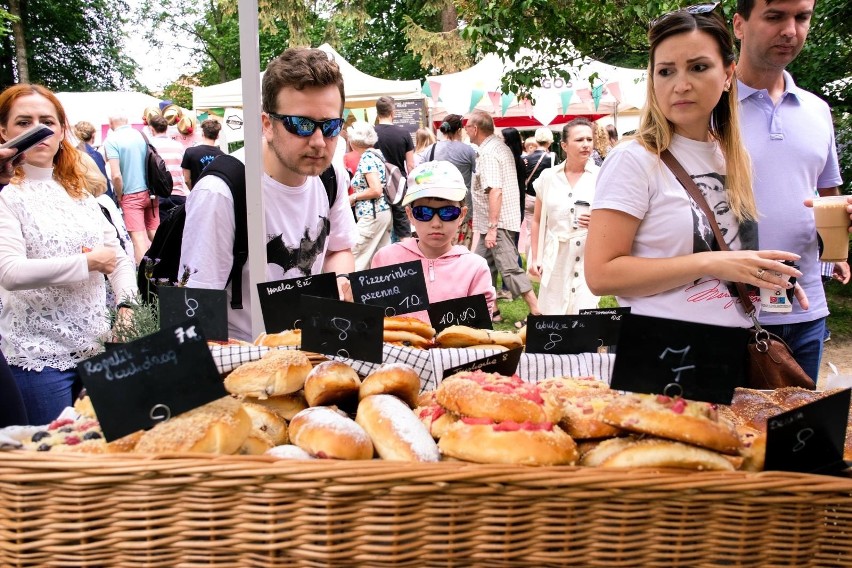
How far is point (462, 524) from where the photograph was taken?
3.93 ft

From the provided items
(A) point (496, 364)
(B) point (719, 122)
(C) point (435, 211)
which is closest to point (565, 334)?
(A) point (496, 364)

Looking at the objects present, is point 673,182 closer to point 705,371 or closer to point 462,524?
point 705,371

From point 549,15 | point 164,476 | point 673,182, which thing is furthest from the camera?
point 549,15

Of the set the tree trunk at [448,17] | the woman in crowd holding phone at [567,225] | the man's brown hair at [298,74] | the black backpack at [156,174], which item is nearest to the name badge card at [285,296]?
the man's brown hair at [298,74]

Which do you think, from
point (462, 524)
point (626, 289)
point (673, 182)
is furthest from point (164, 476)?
point (673, 182)

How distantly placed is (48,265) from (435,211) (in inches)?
64.4

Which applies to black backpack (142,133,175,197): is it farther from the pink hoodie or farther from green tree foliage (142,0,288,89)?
green tree foliage (142,0,288,89)

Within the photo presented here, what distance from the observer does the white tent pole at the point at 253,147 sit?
8.01 ft

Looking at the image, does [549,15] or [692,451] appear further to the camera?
[549,15]

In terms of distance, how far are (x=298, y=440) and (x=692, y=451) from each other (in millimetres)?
767

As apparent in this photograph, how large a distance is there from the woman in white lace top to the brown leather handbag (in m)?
2.32

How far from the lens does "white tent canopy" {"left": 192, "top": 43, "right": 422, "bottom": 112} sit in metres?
12.5

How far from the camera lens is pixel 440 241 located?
10.6 feet

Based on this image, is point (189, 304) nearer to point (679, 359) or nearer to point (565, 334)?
point (565, 334)
